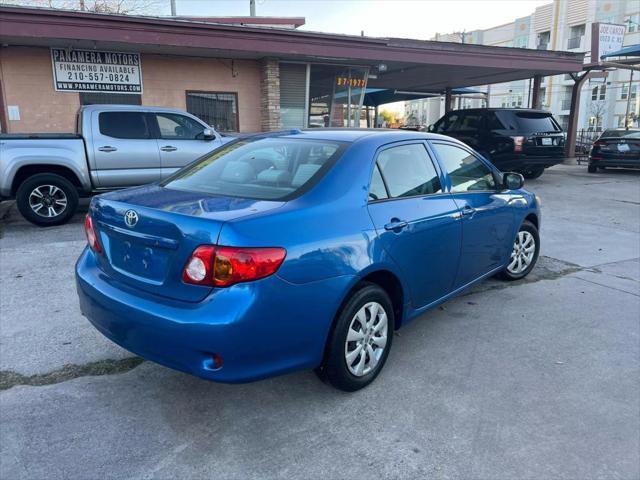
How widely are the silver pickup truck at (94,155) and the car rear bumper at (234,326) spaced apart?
553 centimetres

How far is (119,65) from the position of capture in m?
11.4

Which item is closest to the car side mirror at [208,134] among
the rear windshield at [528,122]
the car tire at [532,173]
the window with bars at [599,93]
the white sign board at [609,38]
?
the rear windshield at [528,122]

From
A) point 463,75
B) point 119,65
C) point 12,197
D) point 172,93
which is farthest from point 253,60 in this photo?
point 463,75

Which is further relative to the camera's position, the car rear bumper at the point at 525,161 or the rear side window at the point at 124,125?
the car rear bumper at the point at 525,161

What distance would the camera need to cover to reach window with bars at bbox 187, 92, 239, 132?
40.8 feet

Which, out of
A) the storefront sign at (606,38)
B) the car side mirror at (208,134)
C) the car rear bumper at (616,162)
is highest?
the storefront sign at (606,38)

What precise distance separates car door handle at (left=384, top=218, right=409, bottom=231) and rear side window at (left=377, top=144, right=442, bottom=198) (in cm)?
21

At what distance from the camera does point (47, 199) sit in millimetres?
7648

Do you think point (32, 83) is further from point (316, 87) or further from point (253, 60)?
point (316, 87)

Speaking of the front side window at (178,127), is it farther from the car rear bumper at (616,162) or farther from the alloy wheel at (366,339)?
the car rear bumper at (616,162)

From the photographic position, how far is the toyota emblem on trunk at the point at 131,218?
2.80m

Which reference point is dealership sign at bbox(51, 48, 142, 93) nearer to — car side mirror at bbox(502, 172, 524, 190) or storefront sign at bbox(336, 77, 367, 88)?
storefront sign at bbox(336, 77, 367, 88)

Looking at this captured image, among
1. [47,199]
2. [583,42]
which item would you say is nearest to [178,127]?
[47,199]

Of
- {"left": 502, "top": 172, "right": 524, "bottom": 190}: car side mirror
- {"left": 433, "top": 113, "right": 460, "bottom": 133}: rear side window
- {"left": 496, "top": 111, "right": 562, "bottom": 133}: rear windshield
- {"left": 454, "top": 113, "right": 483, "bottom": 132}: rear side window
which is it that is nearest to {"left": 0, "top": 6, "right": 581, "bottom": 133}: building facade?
{"left": 433, "top": 113, "right": 460, "bottom": 133}: rear side window
